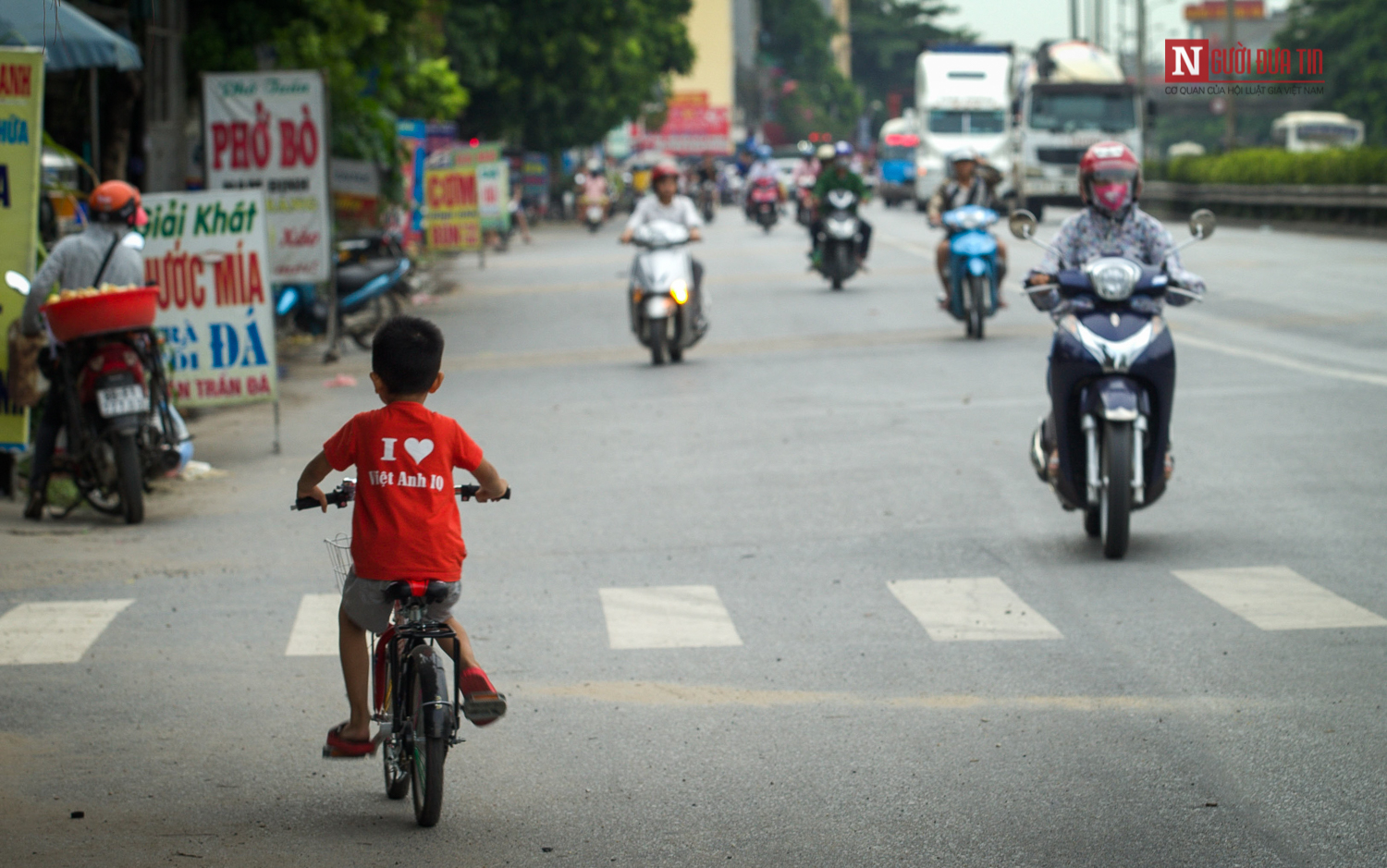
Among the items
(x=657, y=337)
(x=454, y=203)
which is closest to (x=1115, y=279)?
(x=657, y=337)

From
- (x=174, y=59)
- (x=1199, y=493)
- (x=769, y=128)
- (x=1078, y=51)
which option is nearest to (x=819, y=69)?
(x=769, y=128)

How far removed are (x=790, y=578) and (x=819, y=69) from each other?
118 meters

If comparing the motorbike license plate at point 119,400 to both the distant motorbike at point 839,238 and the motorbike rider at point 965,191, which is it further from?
the distant motorbike at point 839,238

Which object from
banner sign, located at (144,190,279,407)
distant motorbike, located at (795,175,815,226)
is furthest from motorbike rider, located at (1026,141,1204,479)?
distant motorbike, located at (795,175,815,226)

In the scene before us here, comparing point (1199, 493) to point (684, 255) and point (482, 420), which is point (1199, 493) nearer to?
point (482, 420)

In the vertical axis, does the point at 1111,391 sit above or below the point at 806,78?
below

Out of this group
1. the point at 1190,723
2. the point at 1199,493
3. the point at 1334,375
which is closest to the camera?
the point at 1190,723

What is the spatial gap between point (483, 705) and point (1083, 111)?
37.4 m

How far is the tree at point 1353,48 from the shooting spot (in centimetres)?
7006

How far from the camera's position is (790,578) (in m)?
7.83

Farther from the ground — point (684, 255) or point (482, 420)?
point (684, 255)

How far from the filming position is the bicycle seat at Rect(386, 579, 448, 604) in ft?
15.0

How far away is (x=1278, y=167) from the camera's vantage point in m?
36.1

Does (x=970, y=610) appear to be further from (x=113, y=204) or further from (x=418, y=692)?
(x=113, y=204)
